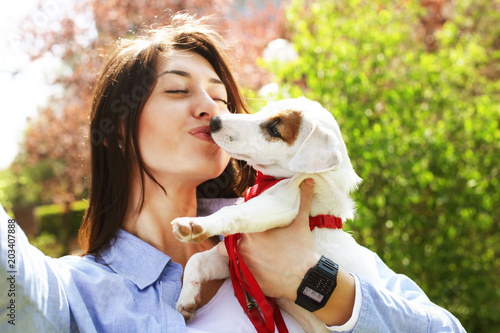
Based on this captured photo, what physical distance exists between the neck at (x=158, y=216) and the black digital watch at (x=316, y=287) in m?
0.78

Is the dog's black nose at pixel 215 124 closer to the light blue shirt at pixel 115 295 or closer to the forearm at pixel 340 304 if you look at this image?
the light blue shirt at pixel 115 295

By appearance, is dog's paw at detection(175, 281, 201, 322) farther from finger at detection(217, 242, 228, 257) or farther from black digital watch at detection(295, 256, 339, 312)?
black digital watch at detection(295, 256, 339, 312)

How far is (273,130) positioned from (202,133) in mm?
371

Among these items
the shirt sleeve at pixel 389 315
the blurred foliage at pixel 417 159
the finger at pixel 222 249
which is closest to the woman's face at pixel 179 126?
the finger at pixel 222 249

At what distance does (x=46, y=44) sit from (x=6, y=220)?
200 inches

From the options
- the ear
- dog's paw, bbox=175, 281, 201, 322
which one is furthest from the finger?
the ear

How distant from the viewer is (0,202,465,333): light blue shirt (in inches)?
47.2

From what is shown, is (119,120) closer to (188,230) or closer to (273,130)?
(273,130)

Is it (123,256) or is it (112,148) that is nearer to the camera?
(123,256)

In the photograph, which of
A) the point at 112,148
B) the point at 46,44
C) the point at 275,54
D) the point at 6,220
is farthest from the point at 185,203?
the point at 46,44

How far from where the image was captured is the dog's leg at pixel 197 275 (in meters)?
1.72

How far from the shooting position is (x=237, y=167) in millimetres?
2734

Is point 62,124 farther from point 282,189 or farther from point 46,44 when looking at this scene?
point 282,189

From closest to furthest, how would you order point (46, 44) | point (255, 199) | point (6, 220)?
point (6, 220) < point (255, 199) < point (46, 44)
